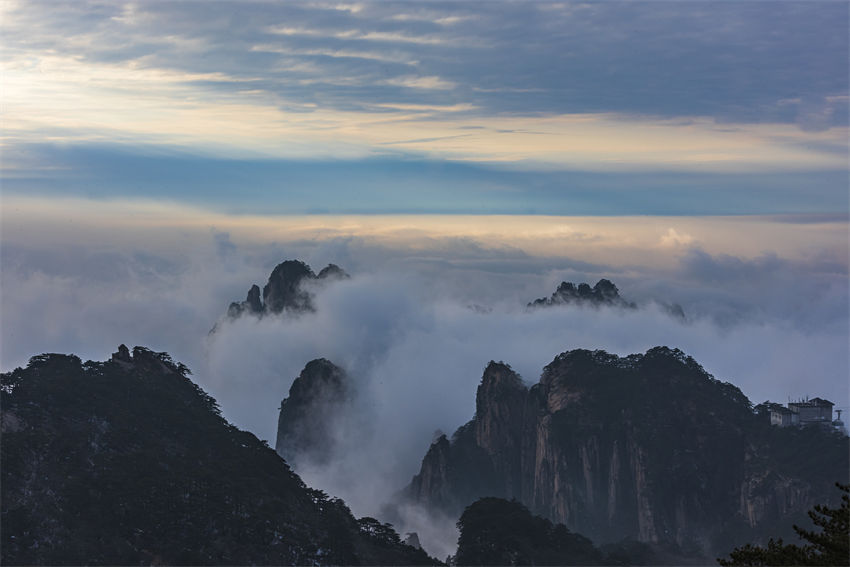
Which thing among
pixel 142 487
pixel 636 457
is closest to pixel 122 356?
pixel 142 487

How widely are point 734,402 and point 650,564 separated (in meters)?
55.6

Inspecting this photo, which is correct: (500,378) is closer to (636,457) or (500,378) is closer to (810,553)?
(636,457)

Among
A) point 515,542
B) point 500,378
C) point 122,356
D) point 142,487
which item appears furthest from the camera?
point 500,378

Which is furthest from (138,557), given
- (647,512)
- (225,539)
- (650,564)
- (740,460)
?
(740,460)

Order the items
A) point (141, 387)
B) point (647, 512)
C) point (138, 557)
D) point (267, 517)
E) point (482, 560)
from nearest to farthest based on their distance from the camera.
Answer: point (138, 557) < point (267, 517) < point (482, 560) < point (141, 387) < point (647, 512)

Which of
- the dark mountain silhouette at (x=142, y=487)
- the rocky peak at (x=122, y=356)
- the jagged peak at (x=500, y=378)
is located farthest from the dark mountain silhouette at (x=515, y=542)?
the jagged peak at (x=500, y=378)

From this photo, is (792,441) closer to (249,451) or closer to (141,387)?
(249,451)

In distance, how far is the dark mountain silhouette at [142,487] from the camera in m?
94.6

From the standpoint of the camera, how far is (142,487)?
101500 mm

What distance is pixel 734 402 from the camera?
174875 mm

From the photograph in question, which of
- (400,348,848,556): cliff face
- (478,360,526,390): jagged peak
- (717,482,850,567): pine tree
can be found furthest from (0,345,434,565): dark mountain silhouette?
(478,360,526,390): jagged peak

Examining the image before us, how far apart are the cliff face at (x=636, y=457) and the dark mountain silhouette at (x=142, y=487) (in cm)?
5789

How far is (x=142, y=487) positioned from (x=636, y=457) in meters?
91.7

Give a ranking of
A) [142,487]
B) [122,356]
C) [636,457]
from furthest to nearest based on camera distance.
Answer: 1. [636,457]
2. [122,356]
3. [142,487]
